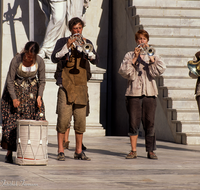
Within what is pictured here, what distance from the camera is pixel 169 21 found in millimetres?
11234

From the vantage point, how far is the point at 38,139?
5391mm

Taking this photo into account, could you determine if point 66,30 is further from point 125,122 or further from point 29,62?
point 29,62

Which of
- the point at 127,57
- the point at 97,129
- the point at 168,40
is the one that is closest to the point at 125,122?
the point at 97,129

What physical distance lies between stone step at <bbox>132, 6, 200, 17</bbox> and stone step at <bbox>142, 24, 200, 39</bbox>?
0.55m

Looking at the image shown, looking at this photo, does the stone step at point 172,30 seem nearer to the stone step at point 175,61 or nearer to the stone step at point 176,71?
the stone step at point 175,61

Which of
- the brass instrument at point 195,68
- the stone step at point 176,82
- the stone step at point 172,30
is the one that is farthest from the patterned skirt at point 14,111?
the stone step at point 172,30

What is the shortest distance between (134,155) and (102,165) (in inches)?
38.1

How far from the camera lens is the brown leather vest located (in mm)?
5793

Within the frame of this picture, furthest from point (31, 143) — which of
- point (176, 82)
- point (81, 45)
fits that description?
point (176, 82)

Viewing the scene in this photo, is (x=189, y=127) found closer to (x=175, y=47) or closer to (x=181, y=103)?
(x=181, y=103)

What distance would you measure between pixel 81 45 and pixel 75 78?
0.46m

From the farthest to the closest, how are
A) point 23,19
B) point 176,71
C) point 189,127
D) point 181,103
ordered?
point 23,19
point 176,71
point 181,103
point 189,127

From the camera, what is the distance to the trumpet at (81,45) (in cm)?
562

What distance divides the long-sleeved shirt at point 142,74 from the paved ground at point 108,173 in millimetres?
965
